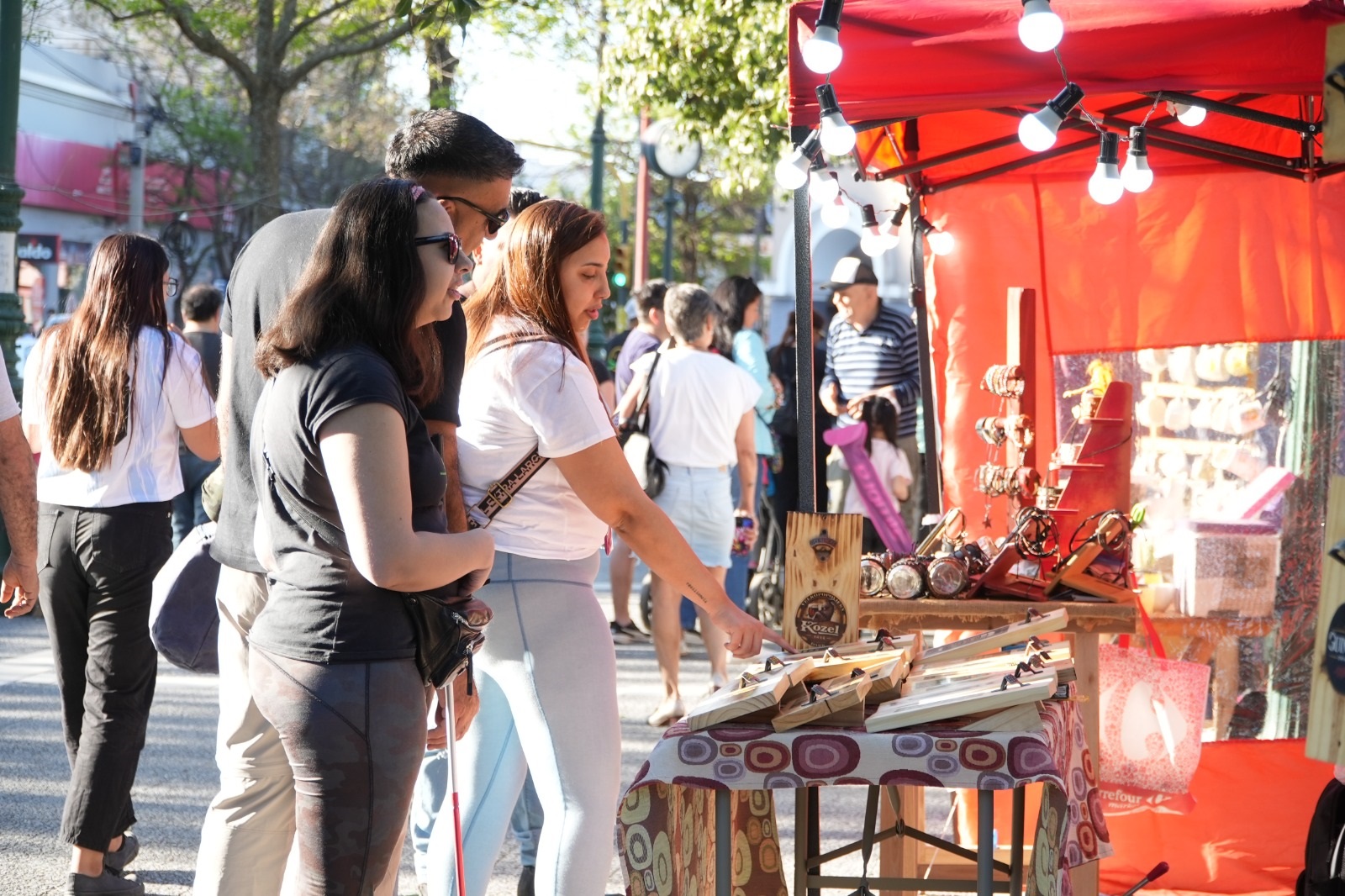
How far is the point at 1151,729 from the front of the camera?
416 centimetres

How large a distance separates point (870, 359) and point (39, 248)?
21.1m

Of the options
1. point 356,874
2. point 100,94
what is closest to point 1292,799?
point 356,874

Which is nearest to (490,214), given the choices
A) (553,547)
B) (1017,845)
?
(553,547)

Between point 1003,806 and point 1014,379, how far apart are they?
4.41ft

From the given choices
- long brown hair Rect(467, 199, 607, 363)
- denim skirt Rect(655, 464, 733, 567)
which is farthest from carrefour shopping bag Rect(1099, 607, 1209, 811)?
denim skirt Rect(655, 464, 733, 567)

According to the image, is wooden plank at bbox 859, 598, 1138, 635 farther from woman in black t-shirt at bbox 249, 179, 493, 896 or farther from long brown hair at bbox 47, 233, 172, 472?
long brown hair at bbox 47, 233, 172, 472

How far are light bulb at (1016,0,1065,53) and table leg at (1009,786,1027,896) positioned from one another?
165 centimetres

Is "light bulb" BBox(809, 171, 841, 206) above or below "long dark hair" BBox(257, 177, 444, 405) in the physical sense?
above

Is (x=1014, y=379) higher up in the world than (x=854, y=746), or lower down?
higher up

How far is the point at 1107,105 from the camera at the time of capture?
15.5ft

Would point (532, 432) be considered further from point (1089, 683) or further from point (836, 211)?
point (836, 211)

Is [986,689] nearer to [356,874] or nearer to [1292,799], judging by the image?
[356,874]

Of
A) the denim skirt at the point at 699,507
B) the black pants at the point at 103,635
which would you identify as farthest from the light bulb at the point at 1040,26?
the denim skirt at the point at 699,507

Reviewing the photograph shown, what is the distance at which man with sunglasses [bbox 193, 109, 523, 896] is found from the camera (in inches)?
109
